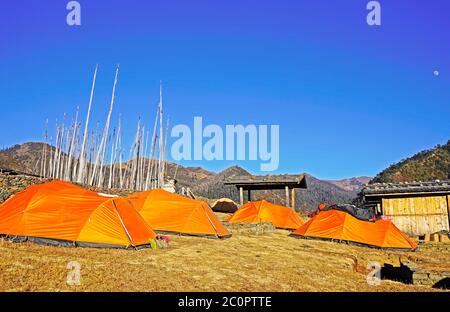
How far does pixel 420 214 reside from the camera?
2427 cm

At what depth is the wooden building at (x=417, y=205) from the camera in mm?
23767

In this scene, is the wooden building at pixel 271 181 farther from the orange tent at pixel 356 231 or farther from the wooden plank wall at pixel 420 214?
the orange tent at pixel 356 231

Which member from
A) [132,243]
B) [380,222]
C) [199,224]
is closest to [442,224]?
[380,222]

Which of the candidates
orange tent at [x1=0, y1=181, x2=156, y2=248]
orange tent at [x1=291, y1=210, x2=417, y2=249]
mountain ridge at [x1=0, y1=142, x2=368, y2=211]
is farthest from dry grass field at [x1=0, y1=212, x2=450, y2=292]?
mountain ridge at [x1=0, y1=142, x2=368, y2=211]

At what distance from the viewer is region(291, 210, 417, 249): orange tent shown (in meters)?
17.0

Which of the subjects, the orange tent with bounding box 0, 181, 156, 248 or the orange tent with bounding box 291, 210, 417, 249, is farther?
the orange tent with bounding box 291, 210, 417, 249

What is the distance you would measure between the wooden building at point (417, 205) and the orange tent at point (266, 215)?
19.9 feet

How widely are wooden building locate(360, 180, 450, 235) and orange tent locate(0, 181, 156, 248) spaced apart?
62.6 feet

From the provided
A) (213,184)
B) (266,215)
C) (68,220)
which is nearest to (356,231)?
(266,215)

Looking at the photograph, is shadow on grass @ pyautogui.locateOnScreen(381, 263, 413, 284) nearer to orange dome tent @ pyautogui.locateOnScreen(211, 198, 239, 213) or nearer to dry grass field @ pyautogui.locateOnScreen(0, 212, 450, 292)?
dry grass field @ pyautogui.locateOnScreen(0, 212, 450, 292)

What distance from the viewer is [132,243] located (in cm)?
1132

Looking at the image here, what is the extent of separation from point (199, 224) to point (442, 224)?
1720 centimetres

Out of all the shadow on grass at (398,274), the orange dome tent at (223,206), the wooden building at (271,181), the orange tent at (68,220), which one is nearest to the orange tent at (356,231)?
the shadow on grass at (398,274)
